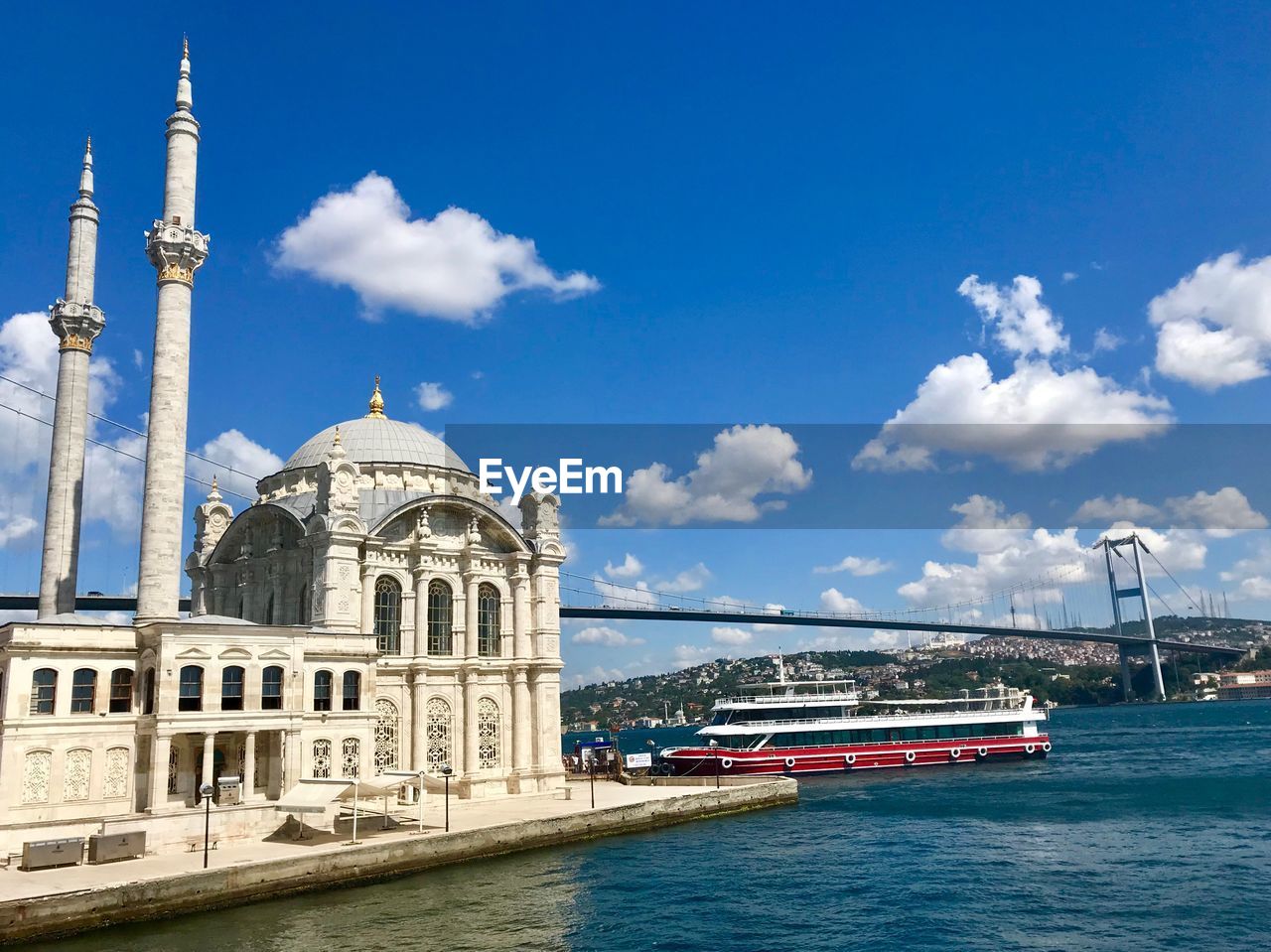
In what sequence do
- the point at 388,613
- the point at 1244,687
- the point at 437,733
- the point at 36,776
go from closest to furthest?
1. the point at 36,776
2. the point at 388,613
3. the point at 437,733
4. the point at 1244,687

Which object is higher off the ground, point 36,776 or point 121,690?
point 121,690

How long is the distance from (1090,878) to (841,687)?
43.0m

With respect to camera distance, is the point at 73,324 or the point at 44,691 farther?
the point at 73,324

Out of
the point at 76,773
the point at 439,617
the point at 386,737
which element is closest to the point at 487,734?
the point at 386,737

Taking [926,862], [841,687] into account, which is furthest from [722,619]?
[926,862]

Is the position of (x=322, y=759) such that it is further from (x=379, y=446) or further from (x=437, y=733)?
(x=379, y=446)

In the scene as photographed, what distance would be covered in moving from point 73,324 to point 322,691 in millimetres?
18719

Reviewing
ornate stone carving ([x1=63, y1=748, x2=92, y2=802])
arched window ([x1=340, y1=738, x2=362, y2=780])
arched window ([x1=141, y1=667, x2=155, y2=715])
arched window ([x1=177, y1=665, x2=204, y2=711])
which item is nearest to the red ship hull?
arched window ([x1=340, y1=738, x2=362, y2=780])

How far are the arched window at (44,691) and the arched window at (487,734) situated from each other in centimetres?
1643

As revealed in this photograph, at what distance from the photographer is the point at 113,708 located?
33.3 meters

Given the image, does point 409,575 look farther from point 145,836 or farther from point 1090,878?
point 1090,878

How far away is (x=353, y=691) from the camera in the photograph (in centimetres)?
3800

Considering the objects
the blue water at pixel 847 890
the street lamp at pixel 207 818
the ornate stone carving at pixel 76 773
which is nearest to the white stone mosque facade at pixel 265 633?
the ornate stone carving at pixel 76 773

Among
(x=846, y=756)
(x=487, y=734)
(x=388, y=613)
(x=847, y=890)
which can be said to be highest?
(x=388, y=613)
